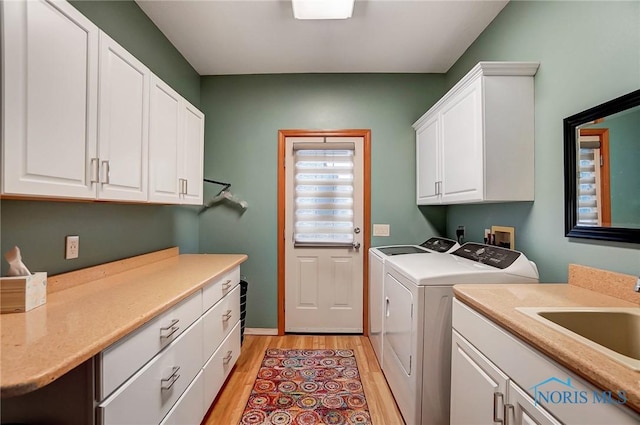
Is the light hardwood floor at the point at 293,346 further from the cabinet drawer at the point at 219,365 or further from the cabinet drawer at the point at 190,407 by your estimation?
the cabinet drawer at the point at 190,407

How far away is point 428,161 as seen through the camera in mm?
2496

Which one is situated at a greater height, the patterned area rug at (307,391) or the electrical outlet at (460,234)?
the electrical outlet at (460,234)

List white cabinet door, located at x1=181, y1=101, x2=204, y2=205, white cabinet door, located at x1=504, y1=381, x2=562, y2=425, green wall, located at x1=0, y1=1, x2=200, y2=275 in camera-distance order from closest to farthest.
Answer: white cabinet door, located at x1=504, y1=381, x2=562, y2=425, green wall, located at x1=0, y1=1, x2=200, y2=275, white cabinet door, located at x1=181, y1=101, x2=204, y2=205

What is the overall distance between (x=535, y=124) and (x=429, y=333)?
140cm

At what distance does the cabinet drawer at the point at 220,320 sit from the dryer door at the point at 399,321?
1180mm

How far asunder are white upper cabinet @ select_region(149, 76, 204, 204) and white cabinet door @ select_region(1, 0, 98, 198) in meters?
0.47

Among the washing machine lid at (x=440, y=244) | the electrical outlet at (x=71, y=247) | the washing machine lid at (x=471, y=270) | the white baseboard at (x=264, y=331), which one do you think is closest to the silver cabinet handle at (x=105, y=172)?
the electrical outlet at (x=71, y=247)

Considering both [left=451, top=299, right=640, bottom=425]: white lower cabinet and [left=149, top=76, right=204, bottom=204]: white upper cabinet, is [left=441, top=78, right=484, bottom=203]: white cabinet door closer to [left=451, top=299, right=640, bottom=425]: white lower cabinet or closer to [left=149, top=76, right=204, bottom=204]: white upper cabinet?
[left=451, top=299, right=640, bottom=425]: white lower cabinet

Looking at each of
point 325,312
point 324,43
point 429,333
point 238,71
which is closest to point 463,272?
point 429,333

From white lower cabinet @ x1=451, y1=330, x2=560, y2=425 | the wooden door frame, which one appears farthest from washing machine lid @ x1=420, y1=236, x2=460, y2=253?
white lower cabinet @ x1=451, y1=330, x2=560, y2=425

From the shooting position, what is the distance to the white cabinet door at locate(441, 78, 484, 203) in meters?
1.70

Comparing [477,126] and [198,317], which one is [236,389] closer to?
[198,317]

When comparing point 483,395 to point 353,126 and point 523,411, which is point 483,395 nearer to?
point 523,411

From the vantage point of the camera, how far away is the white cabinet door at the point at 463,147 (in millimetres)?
1699
